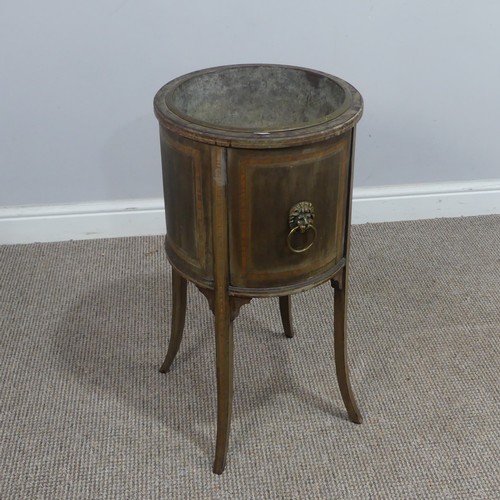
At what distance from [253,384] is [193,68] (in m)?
1.08

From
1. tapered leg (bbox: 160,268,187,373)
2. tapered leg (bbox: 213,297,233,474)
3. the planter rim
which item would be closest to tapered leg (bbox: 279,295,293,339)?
tapered leg (bbox: 160,268,187,373)

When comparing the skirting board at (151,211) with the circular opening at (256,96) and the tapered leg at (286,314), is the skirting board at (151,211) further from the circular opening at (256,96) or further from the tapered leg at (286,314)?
the circular opening at (256,96)

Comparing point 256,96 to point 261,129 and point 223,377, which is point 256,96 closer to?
point 261,129

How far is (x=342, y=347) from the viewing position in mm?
1799

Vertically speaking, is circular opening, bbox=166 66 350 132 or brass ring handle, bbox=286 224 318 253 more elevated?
circular opening, bbox=166 66 350 132

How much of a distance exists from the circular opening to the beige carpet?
72 cm

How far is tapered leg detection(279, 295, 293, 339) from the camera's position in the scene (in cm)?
211

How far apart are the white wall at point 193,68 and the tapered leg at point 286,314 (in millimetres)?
767

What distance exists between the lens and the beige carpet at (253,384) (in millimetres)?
1737

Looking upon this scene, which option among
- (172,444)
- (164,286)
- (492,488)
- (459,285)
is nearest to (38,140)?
(164,286)

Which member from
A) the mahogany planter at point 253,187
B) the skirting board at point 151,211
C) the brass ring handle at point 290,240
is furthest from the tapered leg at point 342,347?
the skirting board at point 151,211

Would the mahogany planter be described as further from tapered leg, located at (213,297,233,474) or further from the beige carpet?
the beige carpet

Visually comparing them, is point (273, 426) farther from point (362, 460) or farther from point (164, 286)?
point (164, 286)

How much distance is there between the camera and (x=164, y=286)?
2422 millimetres
